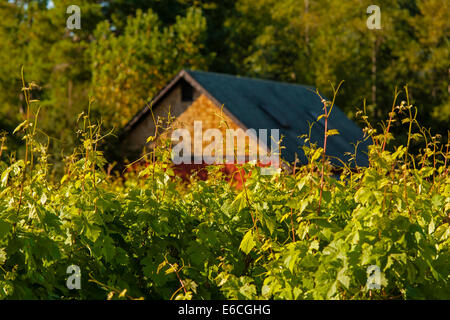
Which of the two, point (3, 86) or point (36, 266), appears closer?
point (36, 266)

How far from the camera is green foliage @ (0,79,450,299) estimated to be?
3904 mm

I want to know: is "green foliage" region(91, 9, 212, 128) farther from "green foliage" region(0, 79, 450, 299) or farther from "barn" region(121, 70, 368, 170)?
"green foliage" region(0, 79, 450, 299)

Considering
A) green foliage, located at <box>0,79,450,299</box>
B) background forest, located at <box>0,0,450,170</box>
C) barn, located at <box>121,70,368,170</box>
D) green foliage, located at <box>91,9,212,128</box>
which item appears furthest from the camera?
background forest, located at <box>0,0,450,170</box>

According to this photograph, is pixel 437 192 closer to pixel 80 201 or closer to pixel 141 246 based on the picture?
pixel 141 246

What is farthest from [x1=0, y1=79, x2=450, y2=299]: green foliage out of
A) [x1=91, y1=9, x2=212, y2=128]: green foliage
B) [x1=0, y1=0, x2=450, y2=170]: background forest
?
[x1=0, y1=0, x2=450, y2=170]: background forest

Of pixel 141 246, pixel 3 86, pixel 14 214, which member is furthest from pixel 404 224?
pixel 3 86

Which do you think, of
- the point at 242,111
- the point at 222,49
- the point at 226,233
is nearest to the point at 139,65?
the point at 242,111

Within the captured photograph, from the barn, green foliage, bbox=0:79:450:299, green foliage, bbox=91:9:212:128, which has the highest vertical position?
green foliage, bbox=91:9:212:128

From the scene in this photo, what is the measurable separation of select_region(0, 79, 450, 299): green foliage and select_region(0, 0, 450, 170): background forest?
1127 inches

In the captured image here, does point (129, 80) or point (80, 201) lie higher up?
point (129, 80)

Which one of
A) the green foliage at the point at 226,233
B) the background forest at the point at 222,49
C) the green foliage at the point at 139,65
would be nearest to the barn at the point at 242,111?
the green foliage at the point at 139,65

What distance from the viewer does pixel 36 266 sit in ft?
13.8

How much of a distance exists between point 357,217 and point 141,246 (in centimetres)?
173

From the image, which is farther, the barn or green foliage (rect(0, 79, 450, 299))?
the barn
